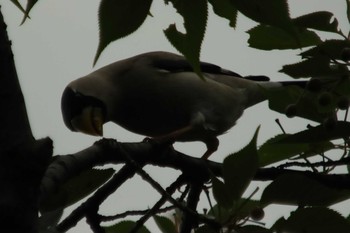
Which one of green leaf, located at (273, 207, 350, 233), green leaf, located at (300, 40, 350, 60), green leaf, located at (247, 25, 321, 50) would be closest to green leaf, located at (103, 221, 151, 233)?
green leaf, located at (273, 207, 350, 233)

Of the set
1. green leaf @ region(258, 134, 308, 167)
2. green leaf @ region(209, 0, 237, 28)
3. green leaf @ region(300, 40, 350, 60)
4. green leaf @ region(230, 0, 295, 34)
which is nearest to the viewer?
green leaf @ region(230, 0, 295, 34)

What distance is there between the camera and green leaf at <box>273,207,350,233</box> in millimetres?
2484

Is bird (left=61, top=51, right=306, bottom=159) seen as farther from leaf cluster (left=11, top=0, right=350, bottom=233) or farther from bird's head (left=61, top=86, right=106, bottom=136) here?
leaf cluster (left=11, top=0, right=350, bottom=233)

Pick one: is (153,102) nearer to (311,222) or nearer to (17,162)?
(311,222)

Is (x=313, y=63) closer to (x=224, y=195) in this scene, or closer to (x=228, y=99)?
(x=224, y=195)

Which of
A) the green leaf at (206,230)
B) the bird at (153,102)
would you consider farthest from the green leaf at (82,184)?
the bird at (153,102)

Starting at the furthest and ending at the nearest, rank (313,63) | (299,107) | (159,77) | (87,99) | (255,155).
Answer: (159,77), (87,99), (299,107), (313,63), (255,155)

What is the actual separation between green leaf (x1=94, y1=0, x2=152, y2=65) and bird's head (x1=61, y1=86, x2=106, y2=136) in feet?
9.65

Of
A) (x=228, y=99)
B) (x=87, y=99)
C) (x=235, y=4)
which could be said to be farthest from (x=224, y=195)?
(x=228, y=99)

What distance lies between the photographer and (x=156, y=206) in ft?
9.68

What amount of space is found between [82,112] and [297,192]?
9.81ft

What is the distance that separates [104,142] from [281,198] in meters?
0.77

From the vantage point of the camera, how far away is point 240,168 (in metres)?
2.41

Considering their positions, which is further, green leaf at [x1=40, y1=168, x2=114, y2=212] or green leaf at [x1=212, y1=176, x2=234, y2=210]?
green leaf at [x1=40, y1=168, x2=114, y2=212]
